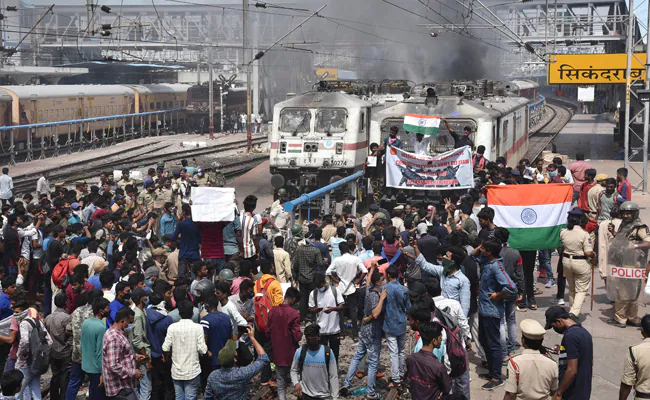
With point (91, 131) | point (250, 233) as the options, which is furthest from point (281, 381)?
point (91, 131)

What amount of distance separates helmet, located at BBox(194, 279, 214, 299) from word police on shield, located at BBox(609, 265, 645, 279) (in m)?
5.26

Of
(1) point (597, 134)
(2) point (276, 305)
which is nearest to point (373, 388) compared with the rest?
(2) point (276, 305)

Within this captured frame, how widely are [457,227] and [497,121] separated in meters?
8.06

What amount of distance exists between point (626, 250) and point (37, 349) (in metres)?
7.17

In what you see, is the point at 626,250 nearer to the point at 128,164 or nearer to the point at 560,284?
the point at 560,284

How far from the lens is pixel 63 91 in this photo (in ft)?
117

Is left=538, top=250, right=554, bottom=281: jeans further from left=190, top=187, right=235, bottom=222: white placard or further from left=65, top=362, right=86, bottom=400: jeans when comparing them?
left=65, top=362, right=86, bottom=400: jeans

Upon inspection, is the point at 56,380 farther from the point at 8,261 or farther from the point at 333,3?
the point at 333,3

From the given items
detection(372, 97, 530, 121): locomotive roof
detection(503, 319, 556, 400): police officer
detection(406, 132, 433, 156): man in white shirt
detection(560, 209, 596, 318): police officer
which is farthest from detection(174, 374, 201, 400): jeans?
detection(372, 97, 530, 121): locomotive roof

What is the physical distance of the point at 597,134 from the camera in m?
43.7

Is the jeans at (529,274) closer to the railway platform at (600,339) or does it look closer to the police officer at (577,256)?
the railway platform at (600,339)

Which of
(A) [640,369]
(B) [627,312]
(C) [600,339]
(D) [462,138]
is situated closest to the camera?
(A) [640,369]

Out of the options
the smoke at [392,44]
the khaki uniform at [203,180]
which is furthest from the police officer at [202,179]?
the smoke at [392,44]

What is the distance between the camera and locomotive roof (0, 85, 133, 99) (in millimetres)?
32875
